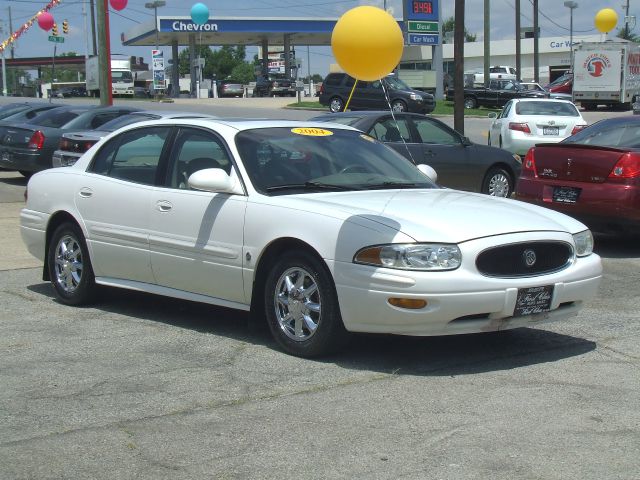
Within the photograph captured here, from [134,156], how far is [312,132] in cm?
145

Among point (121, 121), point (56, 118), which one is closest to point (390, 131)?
point (121, 121)

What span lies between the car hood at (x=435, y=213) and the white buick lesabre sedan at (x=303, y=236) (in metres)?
0.01

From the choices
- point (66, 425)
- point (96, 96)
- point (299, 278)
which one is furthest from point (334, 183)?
point (96, 96)

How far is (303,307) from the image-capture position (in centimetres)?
598

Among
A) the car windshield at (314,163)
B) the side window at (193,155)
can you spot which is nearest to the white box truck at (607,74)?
the car windshield at (314,163)

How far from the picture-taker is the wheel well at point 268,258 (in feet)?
19.7

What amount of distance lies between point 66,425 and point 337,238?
1917mm

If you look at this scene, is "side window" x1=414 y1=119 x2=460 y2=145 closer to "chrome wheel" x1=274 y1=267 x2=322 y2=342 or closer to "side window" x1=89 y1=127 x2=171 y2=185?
"side window" x1=89 y1=127 x2=171 y2=185

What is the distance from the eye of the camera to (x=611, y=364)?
6.00 meters

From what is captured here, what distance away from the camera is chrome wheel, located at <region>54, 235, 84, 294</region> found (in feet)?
25.2

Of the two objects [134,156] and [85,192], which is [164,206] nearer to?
[134,156]

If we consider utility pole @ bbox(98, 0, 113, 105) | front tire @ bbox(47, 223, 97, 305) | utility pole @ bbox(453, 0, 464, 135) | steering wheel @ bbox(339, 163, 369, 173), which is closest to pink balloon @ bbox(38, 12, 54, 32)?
utility pole @ bbox(98, 0, 113, 105)

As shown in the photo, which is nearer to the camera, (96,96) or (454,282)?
(454,282)

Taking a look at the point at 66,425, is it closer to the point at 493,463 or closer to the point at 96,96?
the point at 493,463
